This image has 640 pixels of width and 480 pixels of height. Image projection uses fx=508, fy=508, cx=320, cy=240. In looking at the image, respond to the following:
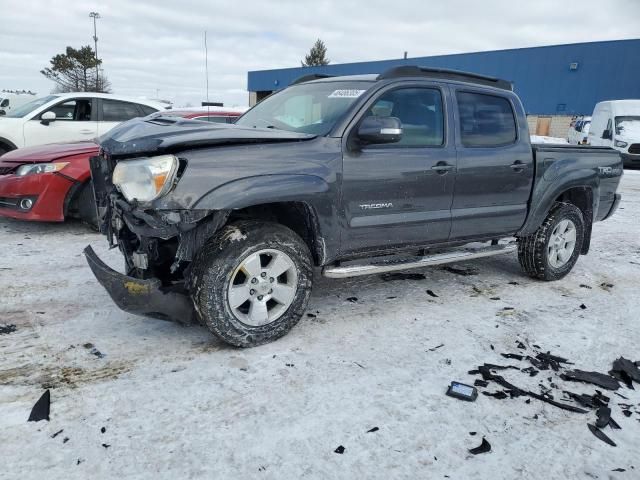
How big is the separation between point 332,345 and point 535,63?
32149mm

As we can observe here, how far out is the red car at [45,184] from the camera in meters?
5.56

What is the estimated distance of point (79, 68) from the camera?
45.7 meters

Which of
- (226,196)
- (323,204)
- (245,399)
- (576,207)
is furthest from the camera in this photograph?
(576,207)

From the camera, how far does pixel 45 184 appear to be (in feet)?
18.3

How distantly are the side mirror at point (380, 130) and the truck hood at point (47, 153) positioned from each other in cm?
389

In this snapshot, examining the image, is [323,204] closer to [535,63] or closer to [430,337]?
[430,337]

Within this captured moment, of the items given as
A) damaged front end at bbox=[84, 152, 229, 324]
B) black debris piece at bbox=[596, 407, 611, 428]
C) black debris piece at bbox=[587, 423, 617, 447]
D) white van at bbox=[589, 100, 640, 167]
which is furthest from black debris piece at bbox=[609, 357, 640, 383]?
white van at bbox=[589, 100, 640, 167]

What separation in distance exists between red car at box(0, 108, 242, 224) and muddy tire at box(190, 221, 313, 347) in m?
3.38

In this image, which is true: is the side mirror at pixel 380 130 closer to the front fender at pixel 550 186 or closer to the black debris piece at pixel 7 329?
the front fender at pixel 550 186

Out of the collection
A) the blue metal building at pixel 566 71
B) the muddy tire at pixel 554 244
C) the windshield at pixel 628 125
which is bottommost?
the muddy tire at pixel 554 244

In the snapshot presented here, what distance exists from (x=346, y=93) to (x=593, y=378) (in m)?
2.53

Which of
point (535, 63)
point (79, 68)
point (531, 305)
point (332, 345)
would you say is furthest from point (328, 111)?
point (79, 68)

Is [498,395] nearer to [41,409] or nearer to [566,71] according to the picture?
[41,409]

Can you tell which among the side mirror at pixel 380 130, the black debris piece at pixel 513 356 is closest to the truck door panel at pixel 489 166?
the side mirror at pixel 380 130
